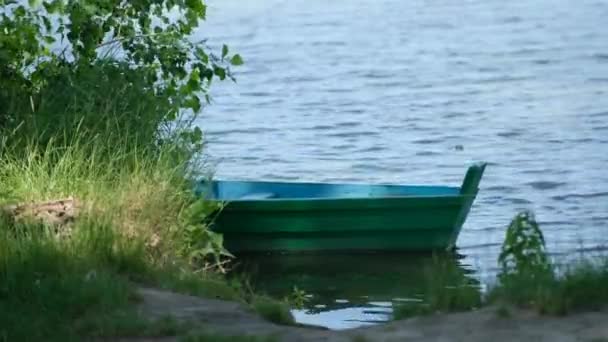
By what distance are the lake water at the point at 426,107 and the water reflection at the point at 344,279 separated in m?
0.04

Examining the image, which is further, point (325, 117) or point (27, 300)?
point (325, 117)

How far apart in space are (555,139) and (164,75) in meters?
8.21

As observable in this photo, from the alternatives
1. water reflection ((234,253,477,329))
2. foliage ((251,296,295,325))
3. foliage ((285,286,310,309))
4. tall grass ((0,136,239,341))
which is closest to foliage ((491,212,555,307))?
foliage ((251,296,295,325))

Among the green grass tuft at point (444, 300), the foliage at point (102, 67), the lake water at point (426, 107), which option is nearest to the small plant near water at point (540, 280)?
the green grass tuft at point (444, 300)

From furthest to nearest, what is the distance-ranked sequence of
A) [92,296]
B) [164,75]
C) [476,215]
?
[476,215] → [164,75] → [92,296]

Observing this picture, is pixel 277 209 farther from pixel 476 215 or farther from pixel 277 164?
pixel 277 164

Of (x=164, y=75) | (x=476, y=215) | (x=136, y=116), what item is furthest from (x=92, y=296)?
(x=476, y=215)

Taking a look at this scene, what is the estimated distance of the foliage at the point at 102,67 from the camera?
37.0 ft

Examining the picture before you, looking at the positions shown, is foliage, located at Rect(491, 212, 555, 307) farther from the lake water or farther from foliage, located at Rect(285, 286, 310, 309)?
foliage, located at Rect(285, 286, 310, 309)

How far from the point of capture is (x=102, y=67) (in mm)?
11711

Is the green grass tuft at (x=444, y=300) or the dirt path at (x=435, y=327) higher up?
the green grass tuft at (x=444, y=300)

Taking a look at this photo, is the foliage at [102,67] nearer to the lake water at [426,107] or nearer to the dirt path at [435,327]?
the lake water at [426,107]

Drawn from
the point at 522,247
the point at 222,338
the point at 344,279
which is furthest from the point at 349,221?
the point at 222,338

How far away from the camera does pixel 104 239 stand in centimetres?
892
